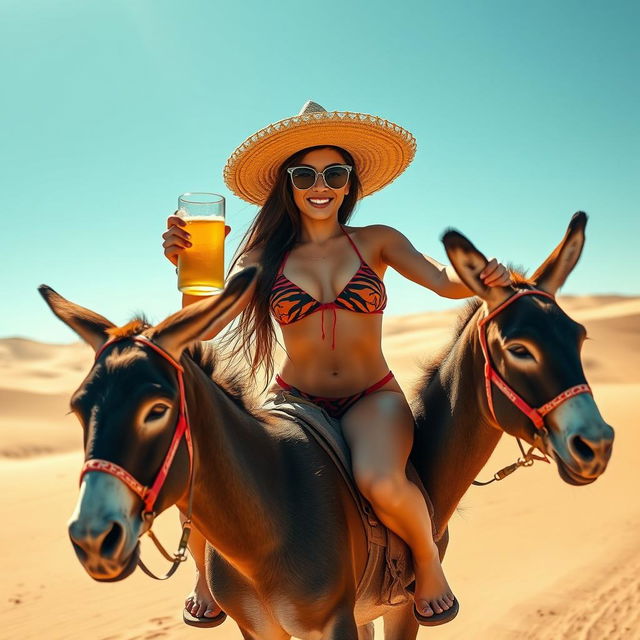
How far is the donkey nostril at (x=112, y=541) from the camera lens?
1.84 metres

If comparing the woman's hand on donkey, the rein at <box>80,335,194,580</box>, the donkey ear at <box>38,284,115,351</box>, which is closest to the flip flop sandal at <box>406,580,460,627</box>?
the rein at <box>80,335,194,580</box>

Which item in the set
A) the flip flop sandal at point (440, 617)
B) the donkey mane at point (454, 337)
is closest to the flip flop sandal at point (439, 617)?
the flip flop sandal at point (440, 617)

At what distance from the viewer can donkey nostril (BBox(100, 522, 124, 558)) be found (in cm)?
184

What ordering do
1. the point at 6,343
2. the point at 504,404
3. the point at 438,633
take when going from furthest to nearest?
the point at 6,343, the point at 438,633, the point at 504,404

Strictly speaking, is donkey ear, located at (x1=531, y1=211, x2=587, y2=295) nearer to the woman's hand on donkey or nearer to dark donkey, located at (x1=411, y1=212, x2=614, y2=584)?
dark donkey, located at (x1=411, y1=212, x2=614, y2=584)

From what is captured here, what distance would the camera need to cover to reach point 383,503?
285 centimetres

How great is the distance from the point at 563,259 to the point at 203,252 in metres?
1.76

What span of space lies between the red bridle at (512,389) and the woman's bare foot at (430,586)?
30.5 inches

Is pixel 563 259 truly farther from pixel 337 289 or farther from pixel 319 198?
pixel 319 198

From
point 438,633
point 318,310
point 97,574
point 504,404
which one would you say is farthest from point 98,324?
point 438,633

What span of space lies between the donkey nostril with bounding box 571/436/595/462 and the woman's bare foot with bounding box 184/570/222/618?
2028 mm

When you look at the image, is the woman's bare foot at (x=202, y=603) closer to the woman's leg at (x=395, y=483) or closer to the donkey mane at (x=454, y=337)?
the woman's leg at (x=395, y=483)

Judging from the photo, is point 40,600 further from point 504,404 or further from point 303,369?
point 504,404

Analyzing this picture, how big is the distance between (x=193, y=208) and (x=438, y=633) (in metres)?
5.36
